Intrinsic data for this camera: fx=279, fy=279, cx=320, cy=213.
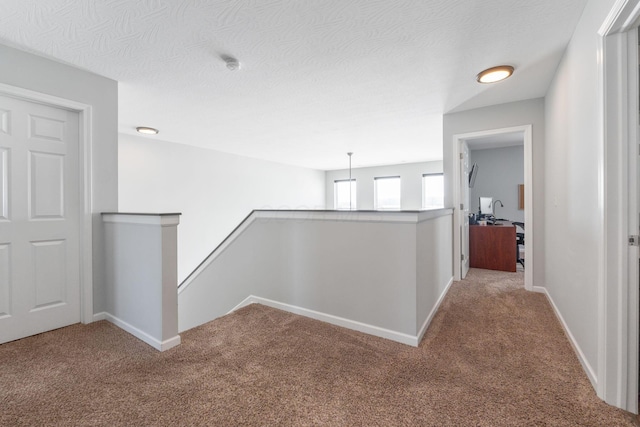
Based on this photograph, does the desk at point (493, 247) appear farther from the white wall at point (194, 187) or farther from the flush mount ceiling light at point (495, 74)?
the white wall at point (194, 187)

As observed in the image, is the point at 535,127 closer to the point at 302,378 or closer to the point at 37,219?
the point at 302,378

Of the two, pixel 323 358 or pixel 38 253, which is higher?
pixel 38 253

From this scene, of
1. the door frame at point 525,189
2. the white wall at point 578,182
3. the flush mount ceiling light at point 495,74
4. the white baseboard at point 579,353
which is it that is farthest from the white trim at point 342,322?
the flush mount ceiling light at point 495,74

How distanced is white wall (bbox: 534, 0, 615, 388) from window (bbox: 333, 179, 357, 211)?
6.10 m

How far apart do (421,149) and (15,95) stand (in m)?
5.73

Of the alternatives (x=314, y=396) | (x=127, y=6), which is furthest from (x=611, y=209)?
(x=127, y=6)

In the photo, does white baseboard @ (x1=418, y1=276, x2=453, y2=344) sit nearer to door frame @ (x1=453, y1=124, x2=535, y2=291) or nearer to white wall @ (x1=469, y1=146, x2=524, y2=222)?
door frame @ (x1=453, y1=124, x2=535, y2=291)

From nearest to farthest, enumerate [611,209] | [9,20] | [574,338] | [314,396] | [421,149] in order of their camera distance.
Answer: [611,209] → [314,396] → [9,20] → [574,338] → [421,149]

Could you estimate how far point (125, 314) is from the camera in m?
2.31

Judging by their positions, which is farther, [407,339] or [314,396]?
[407,339]

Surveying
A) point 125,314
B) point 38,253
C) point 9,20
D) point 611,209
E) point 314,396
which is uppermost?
point 9,20

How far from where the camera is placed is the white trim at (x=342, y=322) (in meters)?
2.06

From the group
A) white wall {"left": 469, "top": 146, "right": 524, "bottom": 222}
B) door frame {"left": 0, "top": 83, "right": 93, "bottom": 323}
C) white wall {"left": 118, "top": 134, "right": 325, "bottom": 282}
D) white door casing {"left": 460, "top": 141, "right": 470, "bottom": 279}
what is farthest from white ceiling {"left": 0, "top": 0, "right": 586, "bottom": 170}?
white wall {"left": 469, "top": 146, "right": 524, "bottom": 222}

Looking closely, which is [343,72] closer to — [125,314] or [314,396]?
[314,396]
